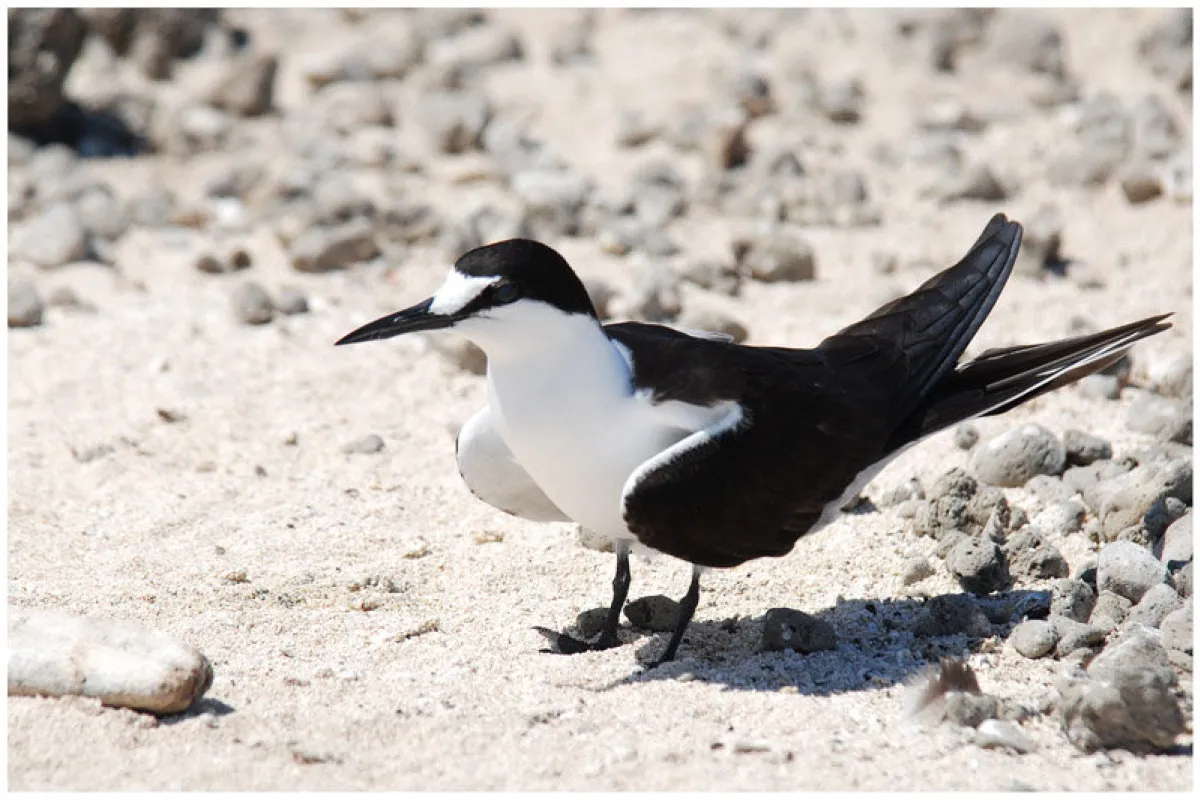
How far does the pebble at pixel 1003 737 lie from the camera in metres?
3.82

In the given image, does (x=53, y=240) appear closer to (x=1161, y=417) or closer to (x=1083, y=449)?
(x=1083, y=449)

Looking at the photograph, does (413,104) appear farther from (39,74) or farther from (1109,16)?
(1109,16)

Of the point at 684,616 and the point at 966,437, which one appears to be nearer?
the point at 684,616

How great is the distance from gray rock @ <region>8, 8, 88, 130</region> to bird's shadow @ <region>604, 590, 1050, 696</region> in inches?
226

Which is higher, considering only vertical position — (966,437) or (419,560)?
(966,437)

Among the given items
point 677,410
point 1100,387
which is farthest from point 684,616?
point 1100,387

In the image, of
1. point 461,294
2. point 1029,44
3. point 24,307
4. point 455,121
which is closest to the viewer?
point 461,294

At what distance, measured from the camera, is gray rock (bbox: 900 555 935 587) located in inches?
197

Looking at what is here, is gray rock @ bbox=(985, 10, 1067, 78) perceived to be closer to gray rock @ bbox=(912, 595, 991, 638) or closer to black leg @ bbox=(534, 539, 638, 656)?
gray rock @ bbox=(912, 595, 991, 638)

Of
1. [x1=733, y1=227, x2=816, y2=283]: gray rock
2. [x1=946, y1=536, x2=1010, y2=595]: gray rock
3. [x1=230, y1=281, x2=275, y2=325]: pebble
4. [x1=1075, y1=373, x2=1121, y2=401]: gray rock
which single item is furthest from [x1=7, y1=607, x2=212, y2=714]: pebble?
[x1=733, y1=227, x2=816, y2=283]: gray rock

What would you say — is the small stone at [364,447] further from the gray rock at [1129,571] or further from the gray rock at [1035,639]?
the gray rock at [1129,571]

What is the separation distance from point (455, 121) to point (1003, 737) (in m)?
6.02

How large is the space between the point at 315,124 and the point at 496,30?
1646 millimetres

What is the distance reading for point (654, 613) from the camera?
4.88 meters
